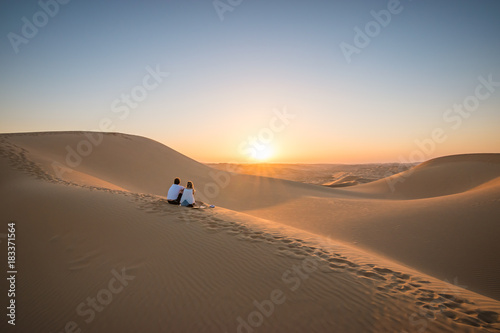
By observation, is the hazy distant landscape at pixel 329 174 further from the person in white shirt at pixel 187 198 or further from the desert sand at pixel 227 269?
the desert sand at pixel 227 269

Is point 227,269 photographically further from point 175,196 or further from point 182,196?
point 175,196

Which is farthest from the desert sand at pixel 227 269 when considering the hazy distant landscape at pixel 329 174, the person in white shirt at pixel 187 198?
the hazy distant landscape at pixel 329 174

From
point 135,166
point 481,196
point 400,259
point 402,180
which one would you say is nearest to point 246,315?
point 400,259

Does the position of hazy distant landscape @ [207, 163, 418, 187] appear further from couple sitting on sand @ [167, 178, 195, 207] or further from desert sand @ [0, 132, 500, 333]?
desert sand @ [0, 132, 500, 333]

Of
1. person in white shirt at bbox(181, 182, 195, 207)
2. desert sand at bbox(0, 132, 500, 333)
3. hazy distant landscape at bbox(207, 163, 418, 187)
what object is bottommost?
desert sand at bbox(0, 132, 500, 333)

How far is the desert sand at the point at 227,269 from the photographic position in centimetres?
Result: 338

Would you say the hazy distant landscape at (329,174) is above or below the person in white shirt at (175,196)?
above

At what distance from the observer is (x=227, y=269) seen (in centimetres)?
450

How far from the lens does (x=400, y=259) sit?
7742 mm

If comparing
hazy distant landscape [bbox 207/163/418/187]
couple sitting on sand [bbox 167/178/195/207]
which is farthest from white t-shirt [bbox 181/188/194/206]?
hazy distant landscape [bbox 207/163/418/187]

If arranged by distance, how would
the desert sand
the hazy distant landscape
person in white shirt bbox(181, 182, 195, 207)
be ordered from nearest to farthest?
the desert sand < person in white shirt bbox(181, 182, 195, 207) < the hazy distant landscape

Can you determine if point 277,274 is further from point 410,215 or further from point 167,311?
point 410,215

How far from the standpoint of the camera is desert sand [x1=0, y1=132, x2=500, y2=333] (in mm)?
3383

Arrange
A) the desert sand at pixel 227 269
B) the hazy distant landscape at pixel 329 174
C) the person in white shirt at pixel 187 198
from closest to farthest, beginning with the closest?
the desert sand at pixel 227 269
the person in white shirt at pixel 187 198
the hazy distant landscape at pixel 329 174
